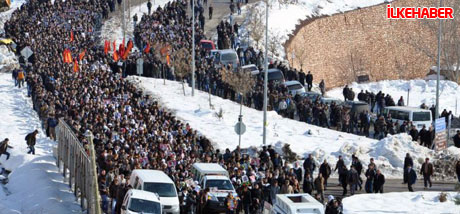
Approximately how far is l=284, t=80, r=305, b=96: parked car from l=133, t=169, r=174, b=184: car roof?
19.9 meters

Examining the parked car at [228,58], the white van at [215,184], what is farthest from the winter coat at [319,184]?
the parked car at [228,58]

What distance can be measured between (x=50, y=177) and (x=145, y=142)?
3.47 metres

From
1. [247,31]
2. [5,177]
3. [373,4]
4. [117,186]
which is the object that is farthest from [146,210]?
[373,4]

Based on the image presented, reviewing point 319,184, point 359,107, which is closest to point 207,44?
point 359,107

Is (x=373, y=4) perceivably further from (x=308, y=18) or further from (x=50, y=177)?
(x=50, y=177)

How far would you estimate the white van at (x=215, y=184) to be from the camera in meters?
25.8

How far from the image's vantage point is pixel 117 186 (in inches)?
957

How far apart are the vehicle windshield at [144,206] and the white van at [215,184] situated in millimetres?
2801

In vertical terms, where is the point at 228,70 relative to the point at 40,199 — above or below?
above

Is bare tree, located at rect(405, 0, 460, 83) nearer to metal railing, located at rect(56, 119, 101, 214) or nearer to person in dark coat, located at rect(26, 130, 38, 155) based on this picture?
person in dark coat, located at rect(26, 130, 38, 155)

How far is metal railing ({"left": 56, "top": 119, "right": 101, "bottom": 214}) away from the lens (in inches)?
960

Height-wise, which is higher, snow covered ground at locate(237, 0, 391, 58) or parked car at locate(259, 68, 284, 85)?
snow covered ground at locate(237, 0, 391, 58)

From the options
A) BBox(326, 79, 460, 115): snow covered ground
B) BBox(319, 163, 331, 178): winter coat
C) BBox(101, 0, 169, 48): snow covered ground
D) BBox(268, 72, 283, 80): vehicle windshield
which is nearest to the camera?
BBox(319, 163, 331, 178): winter coat

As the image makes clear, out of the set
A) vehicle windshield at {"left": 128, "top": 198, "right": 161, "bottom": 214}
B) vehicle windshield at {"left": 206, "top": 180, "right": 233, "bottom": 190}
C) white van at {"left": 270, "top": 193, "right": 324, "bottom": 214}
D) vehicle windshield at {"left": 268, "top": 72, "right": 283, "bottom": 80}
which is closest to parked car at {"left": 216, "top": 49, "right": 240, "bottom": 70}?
vehicle windshield at {"left": 268, "top": 72, "right": 283, "bottom": 80}
